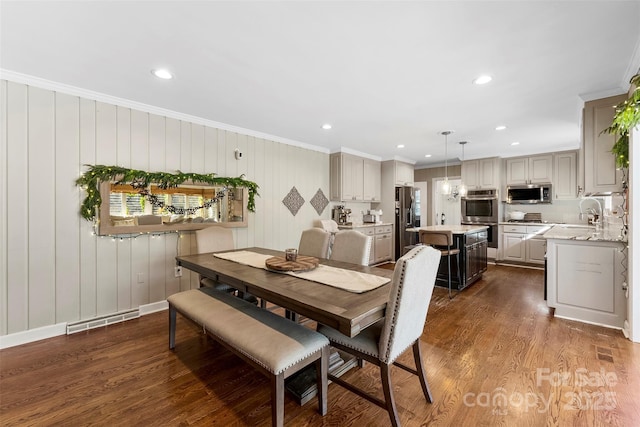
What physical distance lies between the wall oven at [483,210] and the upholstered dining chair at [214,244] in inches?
208

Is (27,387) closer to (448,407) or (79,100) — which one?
(79,100)

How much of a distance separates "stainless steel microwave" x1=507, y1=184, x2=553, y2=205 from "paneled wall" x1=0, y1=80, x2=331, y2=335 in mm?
5931

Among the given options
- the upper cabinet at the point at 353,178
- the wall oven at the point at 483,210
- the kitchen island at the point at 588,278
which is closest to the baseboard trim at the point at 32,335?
the upper cabinet at the point at 353,178

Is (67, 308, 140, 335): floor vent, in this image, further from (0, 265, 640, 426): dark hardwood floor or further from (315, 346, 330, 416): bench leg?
(315, 346, 330, 416): bench leg

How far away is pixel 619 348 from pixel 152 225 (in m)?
4.76

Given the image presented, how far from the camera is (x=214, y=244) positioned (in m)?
3.21

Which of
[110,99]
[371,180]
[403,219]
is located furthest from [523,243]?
[110,99]

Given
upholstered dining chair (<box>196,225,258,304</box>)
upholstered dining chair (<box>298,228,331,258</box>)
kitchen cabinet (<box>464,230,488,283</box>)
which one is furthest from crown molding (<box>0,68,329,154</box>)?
kitchen cabinet (<box>464,230,488,283</box>)

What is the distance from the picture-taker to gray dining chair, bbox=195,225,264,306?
2.98 metres

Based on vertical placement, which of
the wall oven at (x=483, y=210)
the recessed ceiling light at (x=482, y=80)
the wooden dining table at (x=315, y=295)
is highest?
the recessed ceiling light at (x=482, y=80)

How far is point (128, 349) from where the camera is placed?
7.97 feet

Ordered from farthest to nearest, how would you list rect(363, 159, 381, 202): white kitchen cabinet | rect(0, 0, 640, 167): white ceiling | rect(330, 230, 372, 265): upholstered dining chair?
rect(363, 159, 381, 202): white kitchen cabinet < rect(330, 230, 372, 265): upholstered dining chair < rect(0, 0, 640, 167): white ceiling

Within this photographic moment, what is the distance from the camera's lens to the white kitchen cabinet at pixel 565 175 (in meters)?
5.34

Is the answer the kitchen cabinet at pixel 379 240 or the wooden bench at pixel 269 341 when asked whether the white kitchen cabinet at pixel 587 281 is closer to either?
the kitchen cabinet at pixel 379 240
